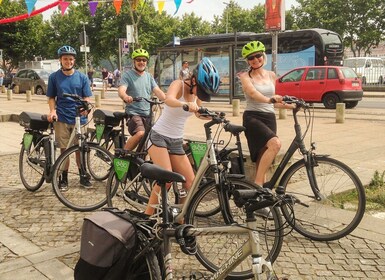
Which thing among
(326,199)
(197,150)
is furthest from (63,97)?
(326,199)

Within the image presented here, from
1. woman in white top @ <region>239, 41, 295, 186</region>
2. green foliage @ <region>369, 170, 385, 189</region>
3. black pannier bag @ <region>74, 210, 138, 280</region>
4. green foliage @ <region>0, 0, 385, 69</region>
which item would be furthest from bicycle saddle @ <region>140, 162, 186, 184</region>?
green foliage @ <region>0, 0, 385, 69</region>

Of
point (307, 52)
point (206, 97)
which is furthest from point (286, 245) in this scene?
point (307, 52)

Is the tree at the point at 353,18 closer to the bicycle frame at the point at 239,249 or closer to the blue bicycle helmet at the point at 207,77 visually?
the blue bicycle helmet at the point at 207,77

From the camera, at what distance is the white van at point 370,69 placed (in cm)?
2810

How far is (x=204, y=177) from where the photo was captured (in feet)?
12.1

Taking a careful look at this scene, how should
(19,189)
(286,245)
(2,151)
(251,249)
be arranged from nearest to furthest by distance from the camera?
1. (251,249)
2. (286,245)
3. (19,189)
4. (2,151)

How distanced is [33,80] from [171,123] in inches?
1071

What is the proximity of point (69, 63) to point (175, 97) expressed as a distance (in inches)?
97.8

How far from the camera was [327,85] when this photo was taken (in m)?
17.2

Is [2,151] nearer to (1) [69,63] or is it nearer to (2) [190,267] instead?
(1) [69,63]

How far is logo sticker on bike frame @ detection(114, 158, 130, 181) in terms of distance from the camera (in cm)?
432

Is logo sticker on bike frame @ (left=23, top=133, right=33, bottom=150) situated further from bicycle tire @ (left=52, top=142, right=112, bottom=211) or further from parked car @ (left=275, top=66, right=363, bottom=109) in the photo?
parked car @ (left=275, top=66, right=363, bottom=109)

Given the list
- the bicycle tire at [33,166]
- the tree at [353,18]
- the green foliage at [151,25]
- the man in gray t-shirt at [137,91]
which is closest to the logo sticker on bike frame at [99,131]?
the man in gray t-shirt at [137,91]

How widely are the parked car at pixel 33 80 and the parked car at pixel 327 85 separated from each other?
1636 cm
